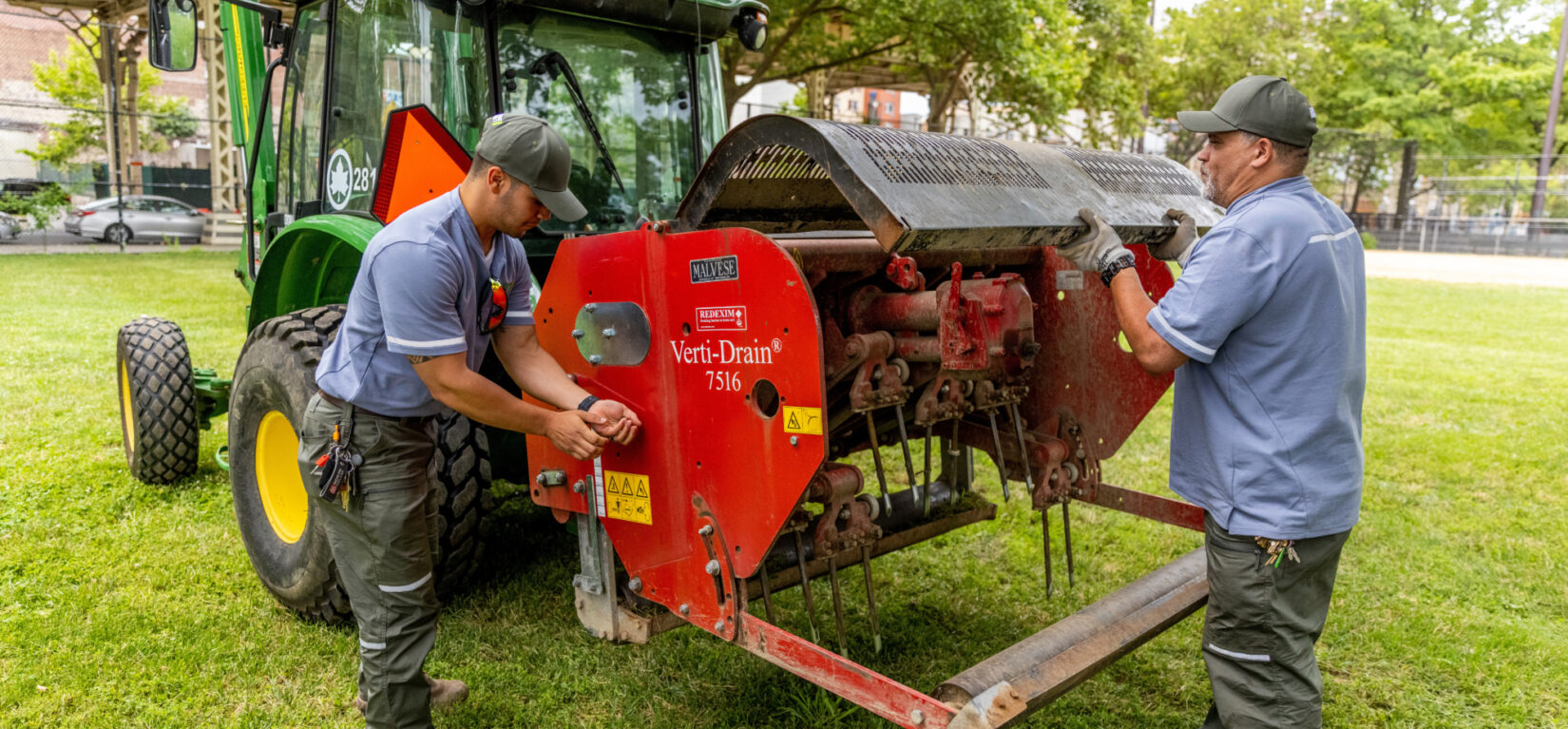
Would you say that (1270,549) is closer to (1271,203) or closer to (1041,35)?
(1271,203)

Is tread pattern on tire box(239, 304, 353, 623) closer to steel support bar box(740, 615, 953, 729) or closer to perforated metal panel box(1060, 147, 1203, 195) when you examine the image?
steel support bar box(740, 615, 953, 729)

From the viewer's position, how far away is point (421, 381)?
2766 mm

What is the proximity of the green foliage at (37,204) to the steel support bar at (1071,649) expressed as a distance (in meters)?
22.0

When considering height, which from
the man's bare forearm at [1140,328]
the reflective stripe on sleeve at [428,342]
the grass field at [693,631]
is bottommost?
the grass field at [693,631]

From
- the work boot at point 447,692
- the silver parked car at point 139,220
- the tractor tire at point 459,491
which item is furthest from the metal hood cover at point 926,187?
the silver parked car at point 139,220

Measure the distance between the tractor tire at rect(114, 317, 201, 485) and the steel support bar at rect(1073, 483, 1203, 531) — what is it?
13.4 ft

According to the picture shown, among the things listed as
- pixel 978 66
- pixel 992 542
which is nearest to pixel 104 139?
pixel 978 66

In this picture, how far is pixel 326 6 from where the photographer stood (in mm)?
4180

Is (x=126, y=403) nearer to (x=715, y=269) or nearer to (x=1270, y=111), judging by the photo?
(x=715, y=269)

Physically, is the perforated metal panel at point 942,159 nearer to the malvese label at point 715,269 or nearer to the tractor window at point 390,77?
the malvese label at point 715,269

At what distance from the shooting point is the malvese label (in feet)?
8.30

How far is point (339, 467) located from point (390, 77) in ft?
5.70

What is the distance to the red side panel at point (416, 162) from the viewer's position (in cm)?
329

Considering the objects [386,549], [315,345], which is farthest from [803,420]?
[315,345]
